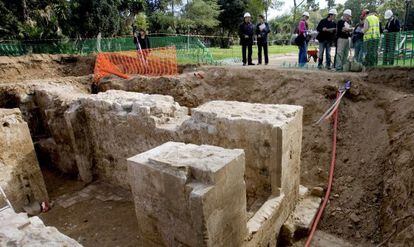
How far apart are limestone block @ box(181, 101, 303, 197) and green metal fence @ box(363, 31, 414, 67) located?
4686 mm

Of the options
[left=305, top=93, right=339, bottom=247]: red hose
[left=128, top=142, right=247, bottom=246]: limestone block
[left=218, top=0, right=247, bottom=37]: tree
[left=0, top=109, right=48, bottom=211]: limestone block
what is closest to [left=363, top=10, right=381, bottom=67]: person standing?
[left=305, top=93, right=339, bottom=247]: red hose

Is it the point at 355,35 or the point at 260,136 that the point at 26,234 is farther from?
the point at 355,35

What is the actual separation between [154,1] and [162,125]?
28717mm

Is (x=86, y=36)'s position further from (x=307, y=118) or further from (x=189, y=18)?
(x=307, y=118)

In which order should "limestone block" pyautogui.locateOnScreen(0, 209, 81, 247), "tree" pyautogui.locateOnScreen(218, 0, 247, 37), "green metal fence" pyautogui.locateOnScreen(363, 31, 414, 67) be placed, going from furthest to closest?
"tree" pyautogui.locateOnScreen(218, 0, 247, 37), "green metal fence" pyautogui.locateOnScreen(363, 31, 414, 67), "limestone block" pyautogui.locateOnScreen(0, 209, 81, 247)

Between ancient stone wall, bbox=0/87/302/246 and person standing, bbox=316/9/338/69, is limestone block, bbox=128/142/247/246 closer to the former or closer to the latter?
ancient stone wall, bbox=0/87/302/246

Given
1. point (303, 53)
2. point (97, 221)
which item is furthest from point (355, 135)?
point (97, 221)

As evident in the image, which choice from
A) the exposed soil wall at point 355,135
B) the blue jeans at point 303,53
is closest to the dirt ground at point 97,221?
the exposed soil wall at point 355,135

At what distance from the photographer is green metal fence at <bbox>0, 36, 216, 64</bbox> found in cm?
1291

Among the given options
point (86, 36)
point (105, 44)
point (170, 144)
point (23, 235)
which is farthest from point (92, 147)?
point (86, 36)

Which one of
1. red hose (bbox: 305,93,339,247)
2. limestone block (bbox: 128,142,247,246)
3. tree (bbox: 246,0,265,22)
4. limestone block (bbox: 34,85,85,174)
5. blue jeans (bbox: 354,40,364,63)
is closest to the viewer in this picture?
limestone block (bbox: 128,142,247,246)

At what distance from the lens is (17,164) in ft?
23.7

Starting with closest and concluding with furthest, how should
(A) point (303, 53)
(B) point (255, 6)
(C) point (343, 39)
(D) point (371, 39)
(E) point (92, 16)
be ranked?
(D) point (371, 39), (C) point (343, 39), (A) point (303, 53), (E) point (92, 16), (B) point (255, 6)

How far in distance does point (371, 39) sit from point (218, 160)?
288 inches
